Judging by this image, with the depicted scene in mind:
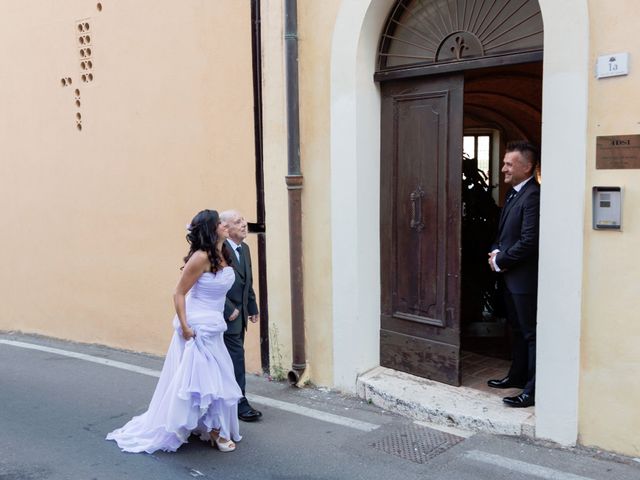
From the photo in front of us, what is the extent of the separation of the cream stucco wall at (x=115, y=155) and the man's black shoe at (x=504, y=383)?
233 cm

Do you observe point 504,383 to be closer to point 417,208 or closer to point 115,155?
point 417,208

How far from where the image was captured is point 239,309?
5.54 meters

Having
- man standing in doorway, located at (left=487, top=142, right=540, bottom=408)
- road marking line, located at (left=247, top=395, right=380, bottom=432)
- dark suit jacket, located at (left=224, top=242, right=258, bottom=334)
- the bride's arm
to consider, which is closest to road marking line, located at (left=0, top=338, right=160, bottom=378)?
road marking line, located at (left=247, top=395, right=380, bottom=432)

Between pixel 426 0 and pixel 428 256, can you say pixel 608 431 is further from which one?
pixel 426 0

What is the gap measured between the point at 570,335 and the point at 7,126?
7927mm

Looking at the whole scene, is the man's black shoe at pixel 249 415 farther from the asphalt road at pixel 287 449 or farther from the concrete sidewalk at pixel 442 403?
the concrete sidewalk at pixel 442 403

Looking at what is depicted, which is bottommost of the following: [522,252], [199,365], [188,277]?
[199,365]

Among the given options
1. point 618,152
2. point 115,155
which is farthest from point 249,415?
point 115,155

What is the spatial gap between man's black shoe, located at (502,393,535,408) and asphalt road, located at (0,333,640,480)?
0.34 m

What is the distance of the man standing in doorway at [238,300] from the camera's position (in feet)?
17.7

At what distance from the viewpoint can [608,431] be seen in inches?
183

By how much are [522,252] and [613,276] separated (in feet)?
2.48

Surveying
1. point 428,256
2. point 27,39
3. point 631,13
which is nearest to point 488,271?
point 428,256

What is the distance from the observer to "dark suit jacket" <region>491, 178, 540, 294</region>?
16.9ft
